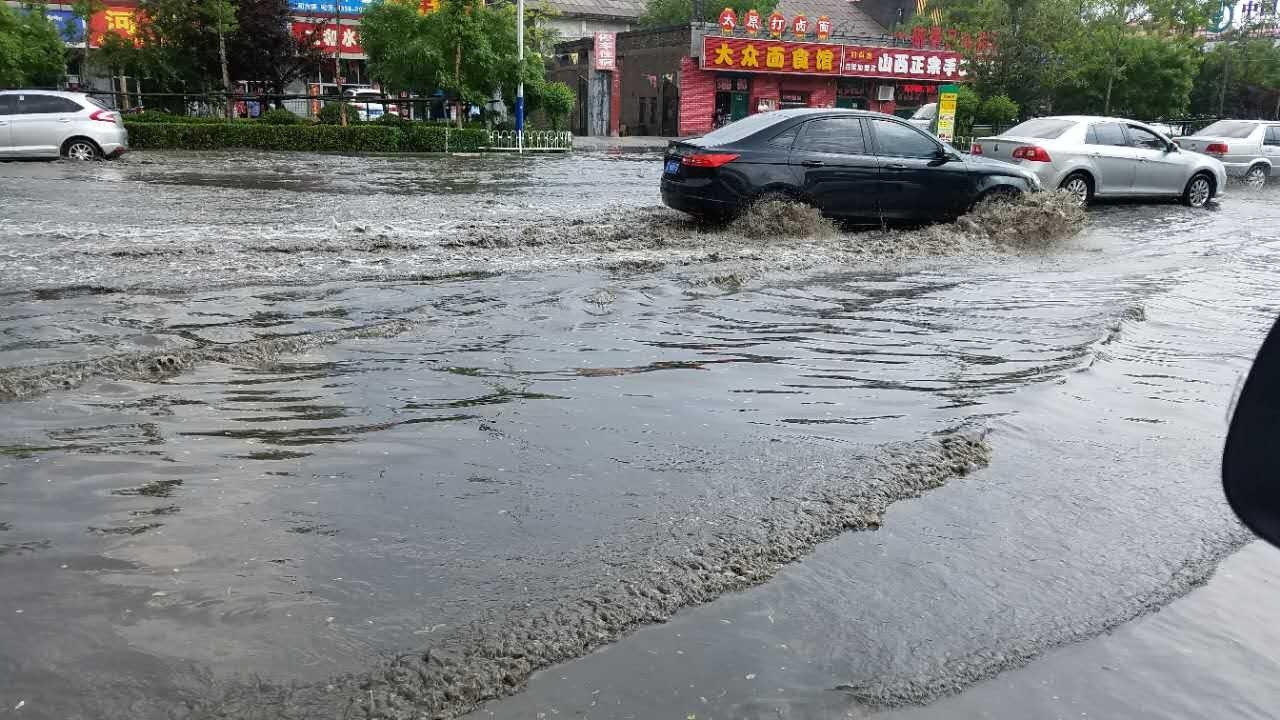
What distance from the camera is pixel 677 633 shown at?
9.61 feet

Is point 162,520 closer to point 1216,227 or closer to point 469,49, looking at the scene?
point 1216,227

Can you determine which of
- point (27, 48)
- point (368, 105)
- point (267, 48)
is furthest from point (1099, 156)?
point (368, 105)

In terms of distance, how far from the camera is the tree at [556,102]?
32.5 m

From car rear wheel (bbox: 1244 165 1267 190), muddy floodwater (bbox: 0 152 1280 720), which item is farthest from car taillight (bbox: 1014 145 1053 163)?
car rear wheel (bbox: 1244 165 1267 190)

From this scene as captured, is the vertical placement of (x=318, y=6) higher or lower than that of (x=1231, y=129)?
higher

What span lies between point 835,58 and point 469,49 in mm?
19848

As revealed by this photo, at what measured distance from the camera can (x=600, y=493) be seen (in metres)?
3.90

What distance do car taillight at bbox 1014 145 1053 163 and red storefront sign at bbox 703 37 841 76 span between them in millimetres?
28333

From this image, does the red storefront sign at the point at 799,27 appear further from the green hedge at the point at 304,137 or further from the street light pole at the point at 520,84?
the green hedge at the point at 304,137

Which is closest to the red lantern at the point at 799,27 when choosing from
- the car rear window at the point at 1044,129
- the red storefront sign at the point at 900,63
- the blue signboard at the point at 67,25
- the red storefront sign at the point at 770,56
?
the red storefront sign at the point at 770,56

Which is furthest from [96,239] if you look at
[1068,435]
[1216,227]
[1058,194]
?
[1216,227]

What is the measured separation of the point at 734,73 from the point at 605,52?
5463 mm

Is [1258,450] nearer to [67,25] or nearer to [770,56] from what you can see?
[67,25]

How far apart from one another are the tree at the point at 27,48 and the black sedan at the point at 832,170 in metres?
25.2
